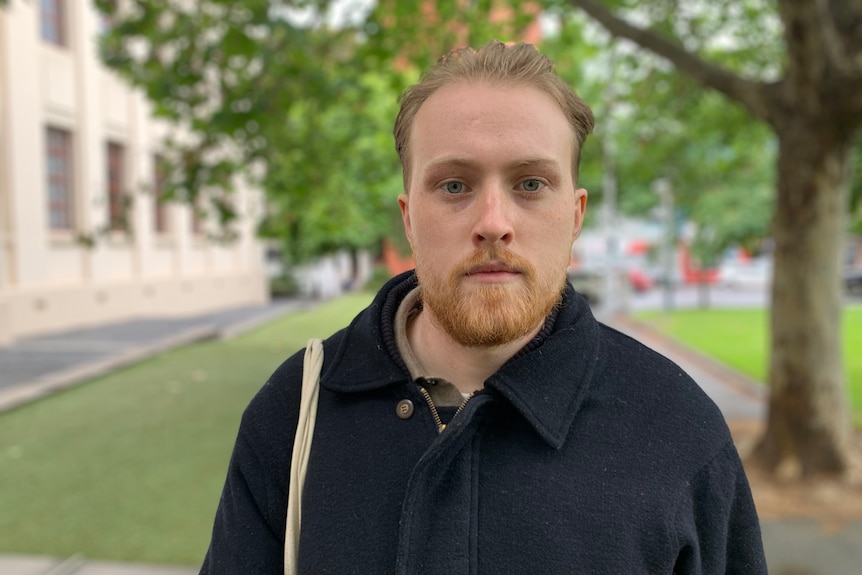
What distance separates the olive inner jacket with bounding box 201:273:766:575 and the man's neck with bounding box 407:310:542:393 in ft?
0.12

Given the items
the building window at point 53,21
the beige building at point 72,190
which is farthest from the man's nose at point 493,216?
the building window at point 53,21

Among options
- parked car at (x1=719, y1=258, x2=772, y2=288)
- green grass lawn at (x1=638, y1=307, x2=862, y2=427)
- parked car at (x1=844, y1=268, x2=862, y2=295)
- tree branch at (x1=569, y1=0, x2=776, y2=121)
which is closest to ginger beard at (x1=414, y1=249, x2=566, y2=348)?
tree branch at (x1=569, y1=0, x2=776, y2=121)

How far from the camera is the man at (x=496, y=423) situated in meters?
1.40

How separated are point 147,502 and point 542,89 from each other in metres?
5.56

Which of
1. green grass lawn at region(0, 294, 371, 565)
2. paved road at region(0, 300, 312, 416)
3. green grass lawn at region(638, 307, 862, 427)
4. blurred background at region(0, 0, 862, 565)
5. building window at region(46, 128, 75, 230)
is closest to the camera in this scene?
green grass lawn at region(0, 294, 371, 565)

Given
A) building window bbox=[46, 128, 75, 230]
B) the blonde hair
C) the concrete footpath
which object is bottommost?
the concrete footpath

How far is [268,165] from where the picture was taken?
31.6 ft

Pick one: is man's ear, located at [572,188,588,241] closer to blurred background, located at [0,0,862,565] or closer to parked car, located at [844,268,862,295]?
blurred background, located at [0,0,862,565]

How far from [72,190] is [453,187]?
1901cm

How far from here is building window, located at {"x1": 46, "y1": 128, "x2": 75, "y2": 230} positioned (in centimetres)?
1780

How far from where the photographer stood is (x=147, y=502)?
6121mm

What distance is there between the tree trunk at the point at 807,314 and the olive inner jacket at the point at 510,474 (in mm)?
5551

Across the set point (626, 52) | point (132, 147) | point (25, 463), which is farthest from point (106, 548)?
point (132, 147)

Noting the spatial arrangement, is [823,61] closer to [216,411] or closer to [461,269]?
[461,269]
